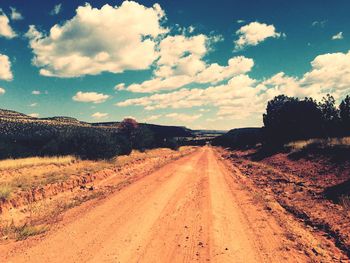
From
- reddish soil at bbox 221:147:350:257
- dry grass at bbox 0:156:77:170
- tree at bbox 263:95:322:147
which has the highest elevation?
tree at bbox 263:95:322:147

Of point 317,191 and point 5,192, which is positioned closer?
point 5,192

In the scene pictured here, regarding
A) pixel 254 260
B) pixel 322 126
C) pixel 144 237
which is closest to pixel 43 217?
pixel 144 237

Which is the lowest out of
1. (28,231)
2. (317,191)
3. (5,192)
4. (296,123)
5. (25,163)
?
(317,191)

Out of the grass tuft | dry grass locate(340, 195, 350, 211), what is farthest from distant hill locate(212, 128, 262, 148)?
the grass tuft

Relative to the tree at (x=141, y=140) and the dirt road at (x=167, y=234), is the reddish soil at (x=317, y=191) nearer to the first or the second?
the dirt road at (x=167, y=234)

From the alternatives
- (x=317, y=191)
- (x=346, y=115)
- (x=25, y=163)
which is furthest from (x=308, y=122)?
(x=25, y=163)

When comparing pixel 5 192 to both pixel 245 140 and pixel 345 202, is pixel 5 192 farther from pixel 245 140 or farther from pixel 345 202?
pixel 245 140

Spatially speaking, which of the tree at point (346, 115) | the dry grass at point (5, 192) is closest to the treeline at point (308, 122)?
the tree at point (346, 115)

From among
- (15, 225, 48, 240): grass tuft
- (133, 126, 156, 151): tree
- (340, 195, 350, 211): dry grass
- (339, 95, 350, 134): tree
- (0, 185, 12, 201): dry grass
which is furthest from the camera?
(133, 126, 156, 151): tree

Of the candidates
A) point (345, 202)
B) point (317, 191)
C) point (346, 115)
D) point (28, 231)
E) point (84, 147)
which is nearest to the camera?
point (28, 231)

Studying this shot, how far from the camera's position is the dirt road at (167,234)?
277 inches

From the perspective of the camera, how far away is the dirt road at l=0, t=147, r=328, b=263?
7031 millimetres

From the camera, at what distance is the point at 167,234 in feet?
28.0

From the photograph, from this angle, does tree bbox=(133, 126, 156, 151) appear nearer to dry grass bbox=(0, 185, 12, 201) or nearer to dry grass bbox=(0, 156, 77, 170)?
dry grass bbox=(0, 156, 77, 170)
